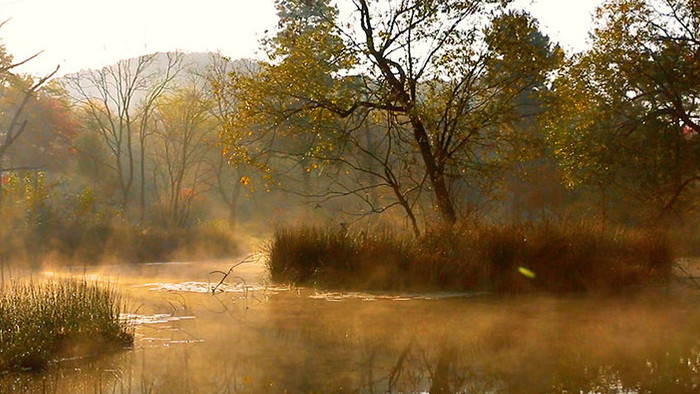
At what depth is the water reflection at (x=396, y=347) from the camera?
634cm

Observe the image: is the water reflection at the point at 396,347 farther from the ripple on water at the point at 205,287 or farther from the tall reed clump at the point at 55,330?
the ripple on water at the point at 205,287

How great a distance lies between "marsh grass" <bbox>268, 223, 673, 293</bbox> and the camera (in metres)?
12.5

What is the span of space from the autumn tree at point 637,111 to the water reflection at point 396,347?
883 centimetres

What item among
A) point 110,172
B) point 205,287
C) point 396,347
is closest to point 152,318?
point 396,347

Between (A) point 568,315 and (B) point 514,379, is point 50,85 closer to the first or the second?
(A) point 568,315

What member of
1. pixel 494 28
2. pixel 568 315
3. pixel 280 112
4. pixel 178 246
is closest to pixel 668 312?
pixel 568 315

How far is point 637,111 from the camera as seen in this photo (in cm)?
2086

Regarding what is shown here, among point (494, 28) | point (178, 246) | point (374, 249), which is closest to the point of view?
point (374, 249)

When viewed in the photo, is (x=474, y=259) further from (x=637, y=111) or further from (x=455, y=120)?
(x=637, y=111)

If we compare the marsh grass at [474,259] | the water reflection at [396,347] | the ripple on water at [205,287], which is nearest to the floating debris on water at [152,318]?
the water reflection at [396,347]

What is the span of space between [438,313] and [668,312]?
275cm

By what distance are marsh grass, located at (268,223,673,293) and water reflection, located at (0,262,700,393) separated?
0.84 meters

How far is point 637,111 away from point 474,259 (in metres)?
10.2

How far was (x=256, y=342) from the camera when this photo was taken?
8156mm
